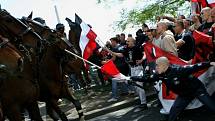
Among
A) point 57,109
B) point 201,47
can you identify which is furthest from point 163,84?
point 57,109

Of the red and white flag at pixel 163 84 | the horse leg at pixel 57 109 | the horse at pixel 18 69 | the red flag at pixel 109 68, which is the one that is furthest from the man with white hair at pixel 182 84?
the horse leg at pixel 57 109

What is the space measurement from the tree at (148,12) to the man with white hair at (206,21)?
13230 millimetres

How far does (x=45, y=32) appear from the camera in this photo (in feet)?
32.8

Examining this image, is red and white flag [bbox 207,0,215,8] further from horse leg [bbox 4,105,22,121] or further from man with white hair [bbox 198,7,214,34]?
horse leg [bbox 4,105,22,121]

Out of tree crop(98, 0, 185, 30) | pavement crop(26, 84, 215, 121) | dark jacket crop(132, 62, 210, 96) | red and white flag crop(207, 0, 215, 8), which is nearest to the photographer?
dark jacket crop(132, 62, 210, 96)

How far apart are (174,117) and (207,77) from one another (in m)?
1.37

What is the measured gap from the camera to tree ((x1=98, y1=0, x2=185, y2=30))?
75.2 feet

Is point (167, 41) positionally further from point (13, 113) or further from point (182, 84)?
point (13, 113)

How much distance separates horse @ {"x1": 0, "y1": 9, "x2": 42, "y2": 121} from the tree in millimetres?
14264

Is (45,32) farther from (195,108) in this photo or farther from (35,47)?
(195,108)

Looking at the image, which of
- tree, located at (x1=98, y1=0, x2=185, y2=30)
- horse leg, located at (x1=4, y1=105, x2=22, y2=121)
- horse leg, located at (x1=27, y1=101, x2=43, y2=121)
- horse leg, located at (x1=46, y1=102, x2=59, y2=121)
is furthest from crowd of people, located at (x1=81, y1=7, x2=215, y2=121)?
tree, located at (x1=98, y1=0, x2=185, y2=30)

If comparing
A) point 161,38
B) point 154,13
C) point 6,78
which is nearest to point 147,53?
point 161,38

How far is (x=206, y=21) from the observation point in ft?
30.9

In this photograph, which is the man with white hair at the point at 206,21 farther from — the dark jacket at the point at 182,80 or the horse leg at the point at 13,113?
the horse leg at the point at 13,113
